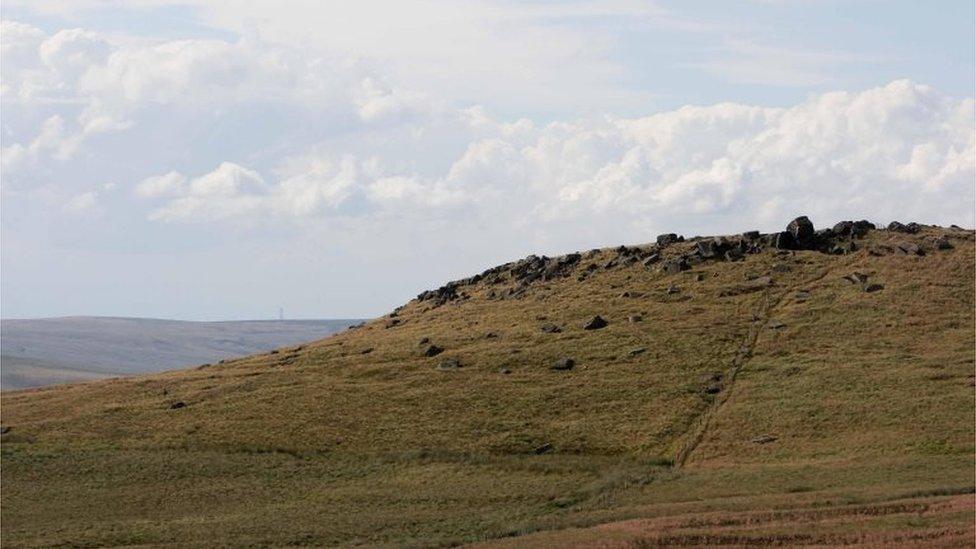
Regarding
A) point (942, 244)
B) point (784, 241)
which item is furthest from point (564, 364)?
point (942, 244)

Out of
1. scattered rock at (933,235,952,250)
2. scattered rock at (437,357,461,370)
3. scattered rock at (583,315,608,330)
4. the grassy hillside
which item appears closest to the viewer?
the grassy hillside

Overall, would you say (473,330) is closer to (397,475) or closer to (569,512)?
(397,475)

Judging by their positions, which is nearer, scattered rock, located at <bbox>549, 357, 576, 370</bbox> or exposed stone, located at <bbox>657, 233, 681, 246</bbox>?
scattered rock, located at <bbox>549, 357, 576, 370</bbox>

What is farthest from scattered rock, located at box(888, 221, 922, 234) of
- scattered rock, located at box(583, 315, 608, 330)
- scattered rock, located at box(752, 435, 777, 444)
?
scattered rock, located at box(752, 435, 777, 444)

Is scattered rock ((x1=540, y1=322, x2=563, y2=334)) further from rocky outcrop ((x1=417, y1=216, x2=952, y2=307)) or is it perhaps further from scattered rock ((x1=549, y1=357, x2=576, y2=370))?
rocky outcrop ((x1=417, y1=216, x2=952, y2=307))

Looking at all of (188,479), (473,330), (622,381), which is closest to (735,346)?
(622,381)

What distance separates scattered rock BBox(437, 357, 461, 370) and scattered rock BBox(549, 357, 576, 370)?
9.55 m

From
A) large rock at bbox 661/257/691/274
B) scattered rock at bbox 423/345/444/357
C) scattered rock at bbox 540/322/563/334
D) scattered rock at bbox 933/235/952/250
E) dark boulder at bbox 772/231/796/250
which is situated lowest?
scattered rock at bbox 423/345/444/357

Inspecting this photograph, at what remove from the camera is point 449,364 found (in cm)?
12144

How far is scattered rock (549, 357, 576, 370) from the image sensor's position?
11731 cm

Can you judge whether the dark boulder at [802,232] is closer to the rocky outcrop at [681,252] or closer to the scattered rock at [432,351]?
the rocky outcrop at [681,252]

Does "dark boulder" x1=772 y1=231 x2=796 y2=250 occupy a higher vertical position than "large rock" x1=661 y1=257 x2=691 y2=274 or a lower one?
higher

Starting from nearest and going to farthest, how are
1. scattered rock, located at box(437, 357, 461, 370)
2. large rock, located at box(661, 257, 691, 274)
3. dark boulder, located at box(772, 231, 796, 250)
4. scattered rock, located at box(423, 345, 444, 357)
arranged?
scattered rock, located at box(437, 357, 461, 370)
scattered rock, located at box(423, 345, 444, 357)
large rock, located at box(661, 257, 691, 274)
dark boulder, located at box(772, 231, 796, 250)

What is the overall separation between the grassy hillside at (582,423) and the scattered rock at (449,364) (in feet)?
2.86
